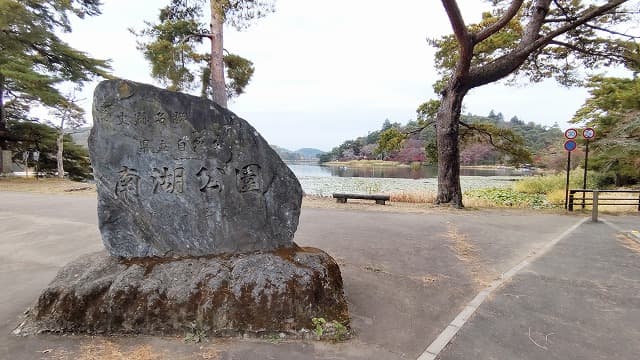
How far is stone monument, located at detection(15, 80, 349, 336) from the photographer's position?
3018mm

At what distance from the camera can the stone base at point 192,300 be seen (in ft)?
9.55

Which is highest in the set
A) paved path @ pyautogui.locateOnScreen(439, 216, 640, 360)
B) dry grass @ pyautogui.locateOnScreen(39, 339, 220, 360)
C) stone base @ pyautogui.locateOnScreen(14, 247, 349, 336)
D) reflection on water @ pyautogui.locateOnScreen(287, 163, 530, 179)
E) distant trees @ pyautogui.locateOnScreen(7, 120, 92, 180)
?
distant trees @ pyautogui.locateOnScreen(7, 120, 92, 180)

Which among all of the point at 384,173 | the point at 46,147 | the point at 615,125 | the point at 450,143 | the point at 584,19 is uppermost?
the point at 584,19

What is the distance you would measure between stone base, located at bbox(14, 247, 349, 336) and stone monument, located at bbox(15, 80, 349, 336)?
0.04 feet

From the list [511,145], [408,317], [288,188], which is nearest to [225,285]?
[288,188]

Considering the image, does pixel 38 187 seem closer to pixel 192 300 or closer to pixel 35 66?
pixel 35 66

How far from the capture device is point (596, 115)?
15.1 m

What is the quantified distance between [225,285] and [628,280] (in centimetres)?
491

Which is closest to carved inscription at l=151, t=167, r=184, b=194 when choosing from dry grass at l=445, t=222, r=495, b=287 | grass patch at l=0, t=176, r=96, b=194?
dry grass at l=445, t=222, r=495, b=287

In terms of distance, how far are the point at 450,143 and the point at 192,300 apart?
29.7 ft

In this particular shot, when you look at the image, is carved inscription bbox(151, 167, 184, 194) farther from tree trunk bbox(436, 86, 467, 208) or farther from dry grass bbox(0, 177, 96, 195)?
dry grass bbox(0, 177, 96, 195)

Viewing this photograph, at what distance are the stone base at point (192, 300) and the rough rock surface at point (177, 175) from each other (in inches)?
11.7

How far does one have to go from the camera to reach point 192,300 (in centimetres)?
297

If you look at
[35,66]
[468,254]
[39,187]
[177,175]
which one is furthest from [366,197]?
[35,66]
